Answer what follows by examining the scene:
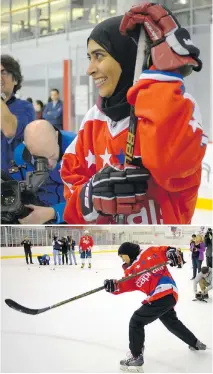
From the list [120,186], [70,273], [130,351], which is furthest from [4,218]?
[130,351]

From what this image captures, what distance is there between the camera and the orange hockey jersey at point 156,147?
246cm

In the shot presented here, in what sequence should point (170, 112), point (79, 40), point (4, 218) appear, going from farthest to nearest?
point (4, 218) → point (79, 40) → point (170, 112)

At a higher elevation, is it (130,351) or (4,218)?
(4,218)

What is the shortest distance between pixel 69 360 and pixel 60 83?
1.08m

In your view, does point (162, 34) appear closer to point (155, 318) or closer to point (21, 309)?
point (155, 318)

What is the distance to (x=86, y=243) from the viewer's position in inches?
112

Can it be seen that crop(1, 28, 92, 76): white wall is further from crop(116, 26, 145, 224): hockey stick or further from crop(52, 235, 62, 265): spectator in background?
crop(52, 235, 62, 265): spectator in background

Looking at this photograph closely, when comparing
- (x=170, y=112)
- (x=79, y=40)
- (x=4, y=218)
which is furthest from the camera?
(x=4, y=218)

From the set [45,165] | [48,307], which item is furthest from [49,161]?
[48,307]

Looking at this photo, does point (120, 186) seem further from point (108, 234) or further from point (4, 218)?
point (4, 218)

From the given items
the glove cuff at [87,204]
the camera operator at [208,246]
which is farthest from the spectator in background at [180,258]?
the glove cuff at [87,204]

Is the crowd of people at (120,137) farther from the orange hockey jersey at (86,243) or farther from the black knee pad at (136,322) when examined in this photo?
the black knee pad at (136,322)

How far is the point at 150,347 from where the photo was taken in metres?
2.79

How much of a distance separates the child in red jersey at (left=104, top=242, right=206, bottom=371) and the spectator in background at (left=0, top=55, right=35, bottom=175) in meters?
0.59
